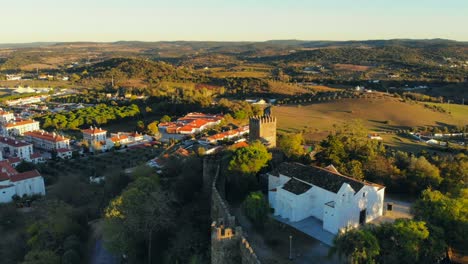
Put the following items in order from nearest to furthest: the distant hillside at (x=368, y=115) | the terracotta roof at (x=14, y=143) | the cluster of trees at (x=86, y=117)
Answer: the terracotta roof at (x=14, y=143) < the distant hillside at (x=368, y=115) < the cluster of trees at (x=86, y=117)

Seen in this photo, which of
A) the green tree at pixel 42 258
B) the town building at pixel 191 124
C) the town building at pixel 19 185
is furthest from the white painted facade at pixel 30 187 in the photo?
the town building at pixel 191 124

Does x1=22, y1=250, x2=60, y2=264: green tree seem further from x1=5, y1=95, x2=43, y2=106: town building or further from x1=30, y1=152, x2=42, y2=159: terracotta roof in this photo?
x1=5, y1=95, x2=43, y2=106: town building

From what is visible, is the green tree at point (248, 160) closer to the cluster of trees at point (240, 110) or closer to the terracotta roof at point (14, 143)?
the terracotta roof at point (14, 143)

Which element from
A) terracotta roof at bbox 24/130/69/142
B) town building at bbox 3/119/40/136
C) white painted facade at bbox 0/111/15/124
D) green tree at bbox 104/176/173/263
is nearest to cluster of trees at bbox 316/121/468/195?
green tree at bbox 104/176/173/263

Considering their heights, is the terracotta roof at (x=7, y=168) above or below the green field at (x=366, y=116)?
below

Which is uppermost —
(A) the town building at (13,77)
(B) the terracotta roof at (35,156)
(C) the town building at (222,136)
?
(A) the town building at (13,77)
